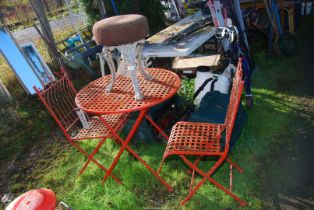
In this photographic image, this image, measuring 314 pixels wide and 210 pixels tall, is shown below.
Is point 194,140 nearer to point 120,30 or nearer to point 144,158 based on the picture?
point 144,158

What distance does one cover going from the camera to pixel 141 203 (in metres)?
3.12

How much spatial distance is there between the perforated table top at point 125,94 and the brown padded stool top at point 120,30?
605 mm

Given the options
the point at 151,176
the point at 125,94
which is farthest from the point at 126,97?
the point at 151,176

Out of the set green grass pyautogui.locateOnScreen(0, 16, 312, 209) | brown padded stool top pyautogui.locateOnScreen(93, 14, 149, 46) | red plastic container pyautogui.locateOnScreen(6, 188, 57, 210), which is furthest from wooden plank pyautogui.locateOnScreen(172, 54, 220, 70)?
red plastic container pyautogui.locateOnScreen(6, 188, 57, 210)

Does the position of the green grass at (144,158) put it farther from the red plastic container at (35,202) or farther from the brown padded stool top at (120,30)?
the brown padded stool top at (120,30)

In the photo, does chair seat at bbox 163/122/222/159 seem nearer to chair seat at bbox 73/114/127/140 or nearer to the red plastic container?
chair seat at bbox 73/114/127/140

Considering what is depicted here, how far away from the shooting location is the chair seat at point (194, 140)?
2.62m

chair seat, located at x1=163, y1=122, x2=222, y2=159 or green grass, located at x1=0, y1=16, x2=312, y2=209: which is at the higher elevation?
chair seat, located at x1=163, y1=122, x2=222, y2=159

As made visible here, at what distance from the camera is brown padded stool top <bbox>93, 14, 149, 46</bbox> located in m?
2.30

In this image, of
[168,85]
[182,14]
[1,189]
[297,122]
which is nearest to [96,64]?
[182,14]

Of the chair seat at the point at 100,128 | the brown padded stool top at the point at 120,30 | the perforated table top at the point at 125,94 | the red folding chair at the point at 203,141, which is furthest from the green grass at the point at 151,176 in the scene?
the brown padded stool top at the point at 120,30

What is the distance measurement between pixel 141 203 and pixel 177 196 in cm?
39

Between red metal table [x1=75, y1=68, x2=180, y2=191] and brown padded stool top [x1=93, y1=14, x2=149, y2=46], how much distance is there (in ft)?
1.99

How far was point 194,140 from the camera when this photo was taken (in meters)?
2.79
